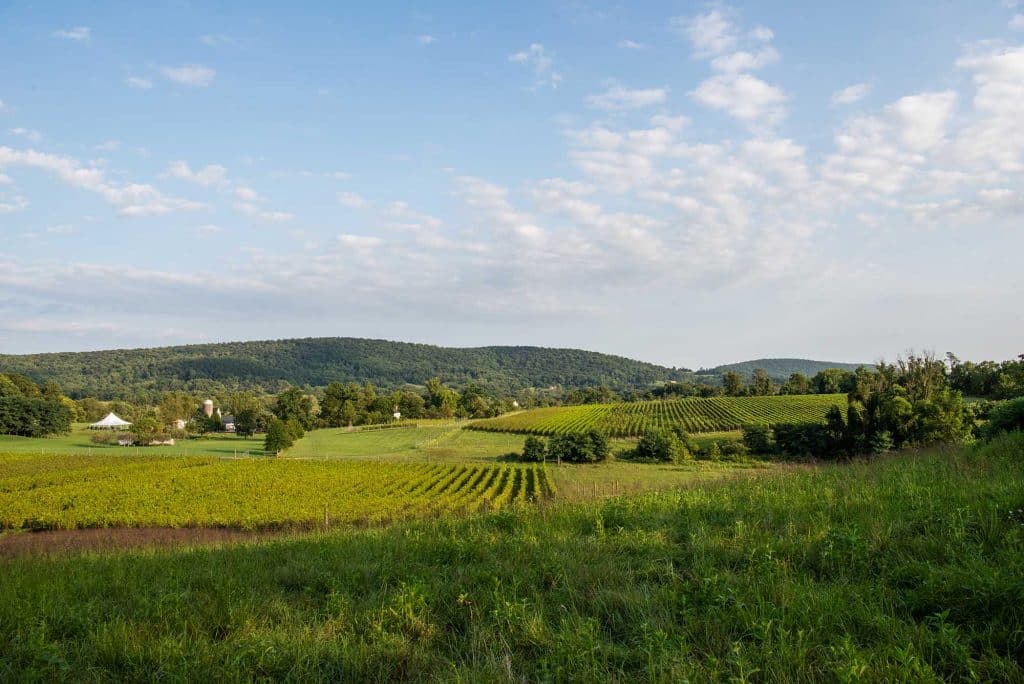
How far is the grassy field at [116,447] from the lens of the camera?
75644 mm

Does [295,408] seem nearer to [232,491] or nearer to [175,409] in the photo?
[175,409]

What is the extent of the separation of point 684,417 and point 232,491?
8326 cm

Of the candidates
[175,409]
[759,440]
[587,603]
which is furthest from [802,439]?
[175,409]

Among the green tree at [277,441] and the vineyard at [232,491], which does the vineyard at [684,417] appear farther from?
the green tree at [277,441]

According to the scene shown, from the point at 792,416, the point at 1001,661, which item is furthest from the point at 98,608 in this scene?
the point at 792,416

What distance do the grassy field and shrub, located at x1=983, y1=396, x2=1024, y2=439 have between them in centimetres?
8094

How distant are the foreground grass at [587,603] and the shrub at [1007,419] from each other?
6.64 meters

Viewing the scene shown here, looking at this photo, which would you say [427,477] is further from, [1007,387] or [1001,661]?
[1007,387]

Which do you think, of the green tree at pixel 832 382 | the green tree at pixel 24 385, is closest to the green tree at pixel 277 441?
the green tree at pixel 24 385

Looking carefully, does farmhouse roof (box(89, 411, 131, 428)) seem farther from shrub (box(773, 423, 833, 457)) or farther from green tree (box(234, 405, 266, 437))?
shrub (box(773, 423, 833, 457))

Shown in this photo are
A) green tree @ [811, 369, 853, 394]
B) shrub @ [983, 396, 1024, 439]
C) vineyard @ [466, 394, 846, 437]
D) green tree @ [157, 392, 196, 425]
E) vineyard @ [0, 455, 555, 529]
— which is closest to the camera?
shrub @ [983, 396, 1024, 439]

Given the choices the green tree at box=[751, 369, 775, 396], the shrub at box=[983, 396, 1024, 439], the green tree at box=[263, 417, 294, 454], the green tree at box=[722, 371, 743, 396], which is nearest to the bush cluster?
the green tree at box=[263, 417, 294, 454]

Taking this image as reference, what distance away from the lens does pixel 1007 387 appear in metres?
85.9

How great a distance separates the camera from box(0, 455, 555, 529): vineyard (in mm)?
31422
